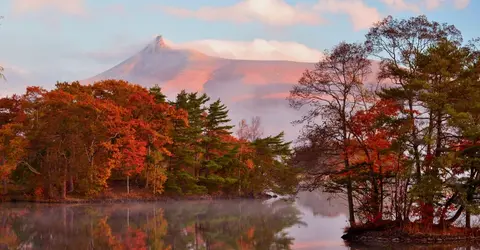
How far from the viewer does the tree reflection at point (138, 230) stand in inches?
711

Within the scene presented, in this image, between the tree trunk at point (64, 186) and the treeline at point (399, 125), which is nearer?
the treeline at point (399, 125)

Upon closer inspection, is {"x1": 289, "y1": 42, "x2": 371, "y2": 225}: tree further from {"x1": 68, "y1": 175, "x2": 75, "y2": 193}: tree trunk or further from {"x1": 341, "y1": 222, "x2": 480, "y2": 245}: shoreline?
{"x1": 68, "y1": 175, "x2": 75, "y2": 193}: tree trunk

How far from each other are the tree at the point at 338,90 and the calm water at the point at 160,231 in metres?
3.49

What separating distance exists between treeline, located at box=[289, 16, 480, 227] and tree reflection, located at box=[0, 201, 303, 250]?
3766 millimetres

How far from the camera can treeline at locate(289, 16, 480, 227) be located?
16969mm

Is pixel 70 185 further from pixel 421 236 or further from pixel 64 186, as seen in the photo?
pixel 421 236

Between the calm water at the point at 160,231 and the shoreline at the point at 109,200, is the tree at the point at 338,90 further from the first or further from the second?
the shoreline at the point at 109,200

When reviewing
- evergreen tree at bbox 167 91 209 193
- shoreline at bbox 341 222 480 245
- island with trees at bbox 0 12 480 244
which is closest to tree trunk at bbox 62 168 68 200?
evergreen tree at bbox 167 91 209 193

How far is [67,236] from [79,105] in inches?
760

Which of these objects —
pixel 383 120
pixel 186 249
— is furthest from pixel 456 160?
pixel 186 249

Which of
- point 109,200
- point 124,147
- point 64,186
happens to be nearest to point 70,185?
point 64,186

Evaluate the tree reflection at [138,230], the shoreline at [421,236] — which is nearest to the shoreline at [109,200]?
the tree reflection at [138,230]

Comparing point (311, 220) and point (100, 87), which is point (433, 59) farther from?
point (100, 87)

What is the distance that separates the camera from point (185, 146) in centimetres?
4544
